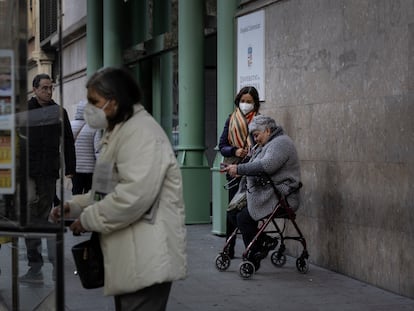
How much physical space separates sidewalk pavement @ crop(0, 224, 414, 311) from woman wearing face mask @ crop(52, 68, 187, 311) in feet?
5.23

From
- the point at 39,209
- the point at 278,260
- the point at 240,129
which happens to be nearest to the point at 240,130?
Result: the point at 240,129

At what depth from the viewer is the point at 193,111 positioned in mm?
11922

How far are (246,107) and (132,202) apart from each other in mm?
5123

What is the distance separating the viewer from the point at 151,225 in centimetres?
394

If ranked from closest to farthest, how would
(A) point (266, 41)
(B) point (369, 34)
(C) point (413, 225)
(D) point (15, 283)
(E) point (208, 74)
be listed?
(D) point (15, 283) < (C) point (413, 225) < (B) point (369, 34) < (A) point (266, 41) < (E) point (208, 74)

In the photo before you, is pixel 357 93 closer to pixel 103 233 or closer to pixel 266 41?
pixel 266 41

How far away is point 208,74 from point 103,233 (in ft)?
33.0

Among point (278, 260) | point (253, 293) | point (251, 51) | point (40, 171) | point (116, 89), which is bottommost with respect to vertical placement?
point (253, 293)

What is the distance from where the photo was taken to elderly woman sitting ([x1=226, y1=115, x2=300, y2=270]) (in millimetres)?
7700

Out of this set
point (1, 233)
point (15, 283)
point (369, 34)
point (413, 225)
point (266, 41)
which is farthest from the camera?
point (266, 41)

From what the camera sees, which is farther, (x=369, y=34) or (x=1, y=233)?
(x=369, y=34)

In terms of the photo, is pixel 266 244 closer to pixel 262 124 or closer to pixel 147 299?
pixel 262 124

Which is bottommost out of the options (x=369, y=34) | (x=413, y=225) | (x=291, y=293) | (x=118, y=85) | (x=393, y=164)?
(x=291, y=293)

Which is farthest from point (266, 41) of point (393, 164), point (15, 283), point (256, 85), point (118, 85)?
point (118, 85)
